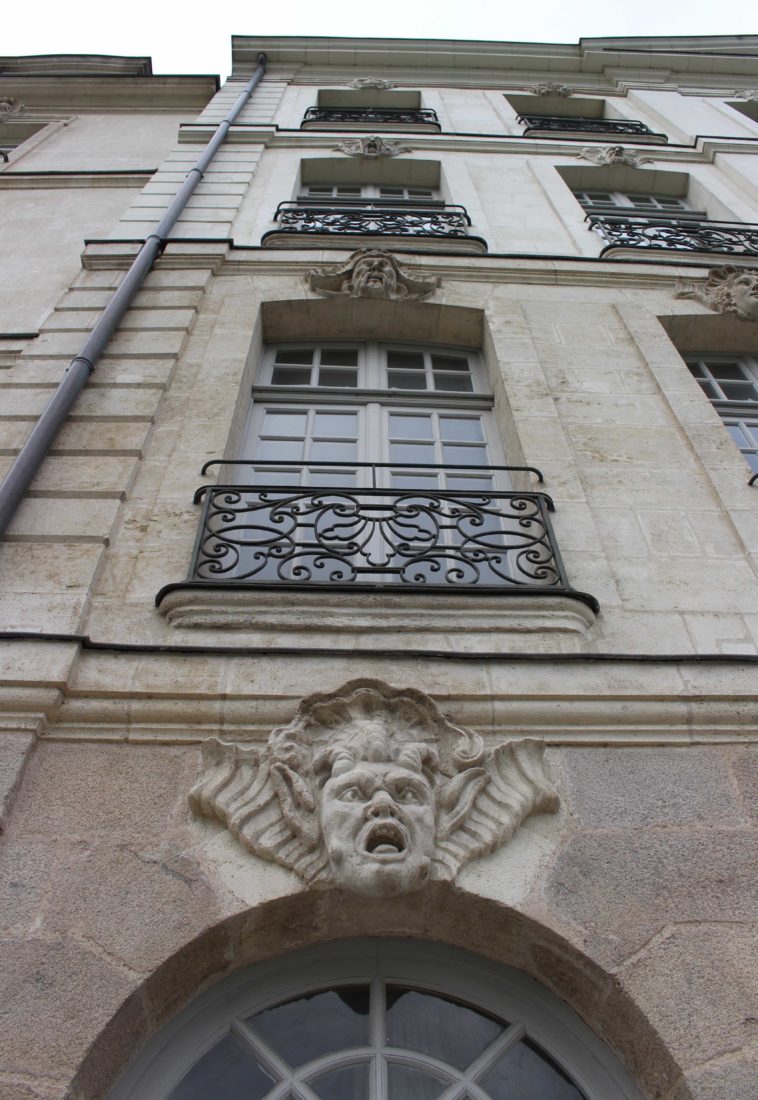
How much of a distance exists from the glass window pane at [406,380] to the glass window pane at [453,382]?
0.37 feet

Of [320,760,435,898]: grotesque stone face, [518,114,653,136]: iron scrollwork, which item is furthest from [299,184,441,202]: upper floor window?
[320,760,435,898]: grotesque stone face

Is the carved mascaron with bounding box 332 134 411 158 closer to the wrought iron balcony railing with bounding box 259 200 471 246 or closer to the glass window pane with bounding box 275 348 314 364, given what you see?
the wrought iron balcony railing with bounding box 259 200 471 246

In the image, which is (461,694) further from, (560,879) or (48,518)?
(48,518)

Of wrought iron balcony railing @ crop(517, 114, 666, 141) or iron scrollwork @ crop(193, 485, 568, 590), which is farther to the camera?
wrought iron balcony railing @ crop(517, 114, 666, 141)

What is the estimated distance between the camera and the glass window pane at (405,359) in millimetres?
7121

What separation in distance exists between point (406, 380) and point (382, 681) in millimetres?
3919

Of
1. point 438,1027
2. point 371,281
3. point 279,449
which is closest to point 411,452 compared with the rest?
point 279,449

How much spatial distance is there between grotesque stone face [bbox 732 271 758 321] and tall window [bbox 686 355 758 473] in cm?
37

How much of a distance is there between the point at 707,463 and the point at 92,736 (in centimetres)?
370

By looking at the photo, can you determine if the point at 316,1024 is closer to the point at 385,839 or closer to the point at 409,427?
the point at 385,839

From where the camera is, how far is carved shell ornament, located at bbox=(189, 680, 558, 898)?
2887mm

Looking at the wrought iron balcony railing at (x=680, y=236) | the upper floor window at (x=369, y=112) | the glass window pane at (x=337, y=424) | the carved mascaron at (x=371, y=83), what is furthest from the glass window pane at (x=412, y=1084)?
the carved mascaron at (x=371, y=83)

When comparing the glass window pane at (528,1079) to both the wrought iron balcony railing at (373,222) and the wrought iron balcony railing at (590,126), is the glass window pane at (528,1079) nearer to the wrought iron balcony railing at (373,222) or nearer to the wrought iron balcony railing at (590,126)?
the wrought iron balcony railing at (373,222)

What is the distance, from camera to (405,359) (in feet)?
23.7
